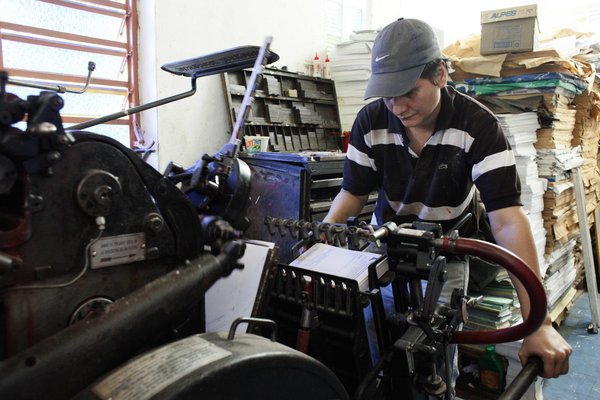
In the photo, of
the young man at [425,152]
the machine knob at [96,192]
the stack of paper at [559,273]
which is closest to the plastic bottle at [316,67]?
the young man at [425,152]

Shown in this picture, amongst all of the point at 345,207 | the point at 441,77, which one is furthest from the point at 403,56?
the point at 345,207

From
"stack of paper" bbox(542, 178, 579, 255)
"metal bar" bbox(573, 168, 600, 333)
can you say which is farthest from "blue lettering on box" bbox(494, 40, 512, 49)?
"metal bar" bbox(573, 168, 600, 333)

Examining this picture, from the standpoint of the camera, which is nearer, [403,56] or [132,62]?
[403,56]

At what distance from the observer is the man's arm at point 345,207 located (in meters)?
1.62

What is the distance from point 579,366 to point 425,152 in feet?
6.71

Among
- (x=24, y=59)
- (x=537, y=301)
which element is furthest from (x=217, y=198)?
(x=24, y=59)

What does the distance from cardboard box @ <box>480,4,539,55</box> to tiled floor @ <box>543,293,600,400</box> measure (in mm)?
1936

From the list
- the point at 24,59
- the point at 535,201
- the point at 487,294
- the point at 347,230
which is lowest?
the point at 487,294

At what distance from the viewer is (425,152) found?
4.91 feet

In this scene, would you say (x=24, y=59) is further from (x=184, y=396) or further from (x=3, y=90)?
(x=184, y=396)

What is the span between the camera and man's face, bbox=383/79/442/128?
1.34 m

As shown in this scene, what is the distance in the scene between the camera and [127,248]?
2.08 ft

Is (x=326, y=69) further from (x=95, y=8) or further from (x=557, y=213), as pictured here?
(x=557, y=213)

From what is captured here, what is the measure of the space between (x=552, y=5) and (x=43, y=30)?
14.2 feet
